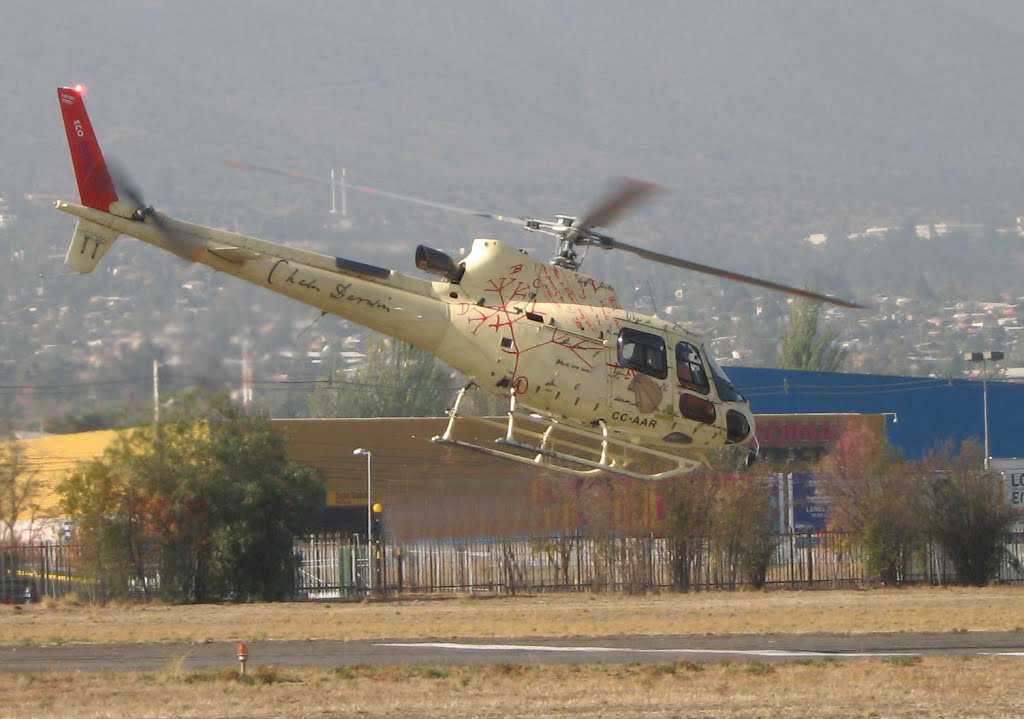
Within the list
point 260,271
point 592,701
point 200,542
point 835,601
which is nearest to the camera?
point 592,701

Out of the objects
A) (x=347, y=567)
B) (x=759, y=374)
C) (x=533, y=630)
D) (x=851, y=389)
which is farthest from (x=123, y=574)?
(x=851, y=389)

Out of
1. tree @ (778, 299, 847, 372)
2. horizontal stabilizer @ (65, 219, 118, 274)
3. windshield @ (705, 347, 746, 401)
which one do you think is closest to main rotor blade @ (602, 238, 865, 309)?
windshield @ (705, 347, 746, 401)

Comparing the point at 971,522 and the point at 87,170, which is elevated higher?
the point at 87,170

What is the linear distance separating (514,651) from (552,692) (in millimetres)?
5894

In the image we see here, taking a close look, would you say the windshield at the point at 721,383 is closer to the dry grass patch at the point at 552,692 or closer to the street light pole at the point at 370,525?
the dry grass patch at the point at 552,692

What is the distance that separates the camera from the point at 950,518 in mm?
43688

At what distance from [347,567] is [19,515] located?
9.36 m

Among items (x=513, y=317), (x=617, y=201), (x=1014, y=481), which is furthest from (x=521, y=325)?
(x=1014, y=481)

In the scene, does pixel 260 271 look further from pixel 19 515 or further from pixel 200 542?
pixel 19 515

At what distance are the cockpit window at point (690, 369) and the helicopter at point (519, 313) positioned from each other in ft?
0.08

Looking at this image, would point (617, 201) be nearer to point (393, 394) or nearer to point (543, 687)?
point (543, 687)

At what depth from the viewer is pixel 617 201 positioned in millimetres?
22578

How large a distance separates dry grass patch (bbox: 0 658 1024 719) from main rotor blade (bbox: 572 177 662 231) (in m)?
6.80

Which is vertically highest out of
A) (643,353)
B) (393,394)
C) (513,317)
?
(393,394)
